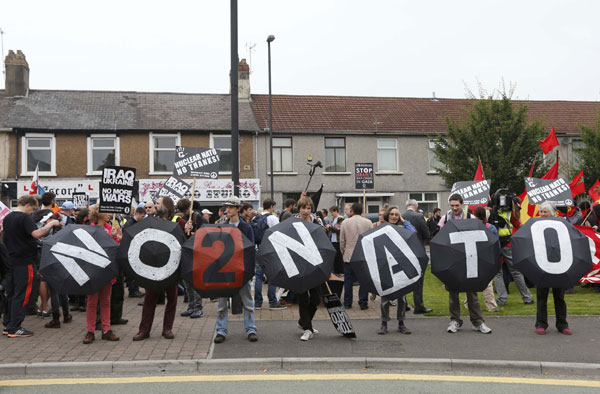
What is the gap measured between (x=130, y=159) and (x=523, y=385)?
74.0ft

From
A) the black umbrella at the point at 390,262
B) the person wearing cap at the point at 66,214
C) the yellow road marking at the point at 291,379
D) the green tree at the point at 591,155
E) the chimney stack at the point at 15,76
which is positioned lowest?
the yellow road marking at the point at 291,379

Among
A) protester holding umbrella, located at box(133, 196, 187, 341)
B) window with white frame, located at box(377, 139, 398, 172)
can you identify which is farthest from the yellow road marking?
window with white frame, located at box(377, 139, 398, 172)

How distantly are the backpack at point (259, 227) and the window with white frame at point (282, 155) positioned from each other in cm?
1677

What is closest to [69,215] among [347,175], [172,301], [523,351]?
[172,301]

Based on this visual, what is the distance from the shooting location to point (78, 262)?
705cm

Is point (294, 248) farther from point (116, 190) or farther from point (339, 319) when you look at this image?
point (116, 190)

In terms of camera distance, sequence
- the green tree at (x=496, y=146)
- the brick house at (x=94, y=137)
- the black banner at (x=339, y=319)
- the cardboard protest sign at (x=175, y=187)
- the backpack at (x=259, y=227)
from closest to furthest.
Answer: the black banner at (x=339, y=319) < the backpack at (x=259, y=227) < the cardboard protest sign at (x=175, y=187) < the green tree at (x=496, y=146) < the brick house at (x=94, y=137)

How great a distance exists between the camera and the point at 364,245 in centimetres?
732

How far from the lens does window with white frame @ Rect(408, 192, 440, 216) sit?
92.3 feet

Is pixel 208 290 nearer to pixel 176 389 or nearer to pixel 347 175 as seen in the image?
pixel 176 389

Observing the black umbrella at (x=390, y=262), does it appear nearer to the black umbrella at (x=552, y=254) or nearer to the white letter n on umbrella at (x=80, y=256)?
the black umbrella at (x=552, y=254)

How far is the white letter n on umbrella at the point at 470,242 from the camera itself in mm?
7309

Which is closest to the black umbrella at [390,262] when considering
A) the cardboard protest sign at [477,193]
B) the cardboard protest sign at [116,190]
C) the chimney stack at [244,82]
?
the cardboard protest sign at [477,193]

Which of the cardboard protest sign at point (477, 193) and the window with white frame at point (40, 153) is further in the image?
the window with white frame at point (40, 153)
